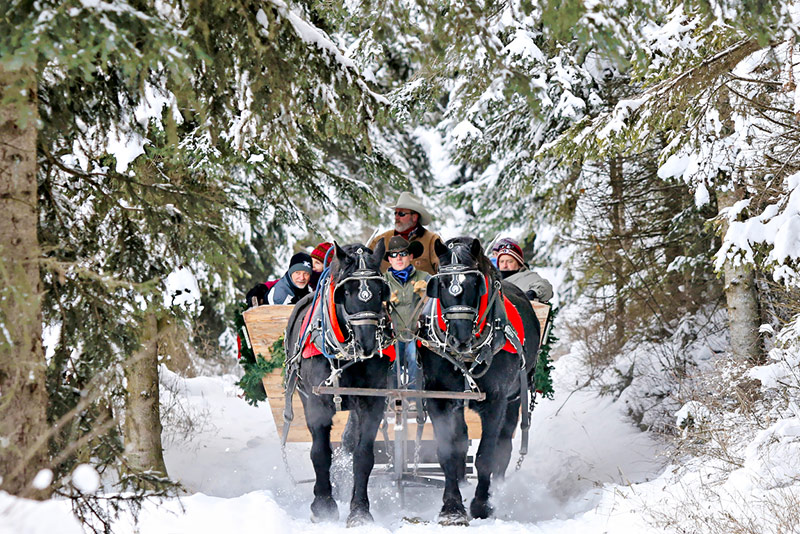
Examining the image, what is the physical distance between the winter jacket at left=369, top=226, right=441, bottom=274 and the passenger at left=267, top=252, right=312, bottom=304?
0.82m

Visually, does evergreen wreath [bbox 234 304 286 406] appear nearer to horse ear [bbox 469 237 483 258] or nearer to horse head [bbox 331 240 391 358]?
horse head [bbox 331 240 391 358]

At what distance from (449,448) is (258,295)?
10.8 ft

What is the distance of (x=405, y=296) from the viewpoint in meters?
7.61

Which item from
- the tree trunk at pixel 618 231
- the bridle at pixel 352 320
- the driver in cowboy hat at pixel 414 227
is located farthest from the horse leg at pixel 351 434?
the tree trunk at pixel 618 231

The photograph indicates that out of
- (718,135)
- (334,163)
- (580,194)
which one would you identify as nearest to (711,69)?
(718,135)

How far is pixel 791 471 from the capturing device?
546 centimetres

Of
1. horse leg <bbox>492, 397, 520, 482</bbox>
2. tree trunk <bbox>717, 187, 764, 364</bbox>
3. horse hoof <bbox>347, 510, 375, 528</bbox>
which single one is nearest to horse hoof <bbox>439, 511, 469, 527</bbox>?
horse hoof <bbox>347, 510, 375, 528</bbox>

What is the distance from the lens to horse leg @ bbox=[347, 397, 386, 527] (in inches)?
252

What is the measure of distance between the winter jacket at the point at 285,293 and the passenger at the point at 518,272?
2.28 metres

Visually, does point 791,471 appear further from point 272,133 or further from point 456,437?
point 272,133

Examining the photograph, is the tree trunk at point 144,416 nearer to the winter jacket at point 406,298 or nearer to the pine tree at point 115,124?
the winter jacket at point 406,298

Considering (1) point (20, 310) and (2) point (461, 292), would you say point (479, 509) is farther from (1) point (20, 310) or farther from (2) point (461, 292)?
(1) point (20, 310)

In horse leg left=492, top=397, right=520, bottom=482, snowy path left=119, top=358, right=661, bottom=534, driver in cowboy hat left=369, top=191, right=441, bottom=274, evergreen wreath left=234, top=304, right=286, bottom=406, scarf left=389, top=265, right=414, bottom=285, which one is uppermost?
driver in cowboy hat left=369, top=191, right=441, bottom=274

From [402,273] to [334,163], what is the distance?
347 inches
